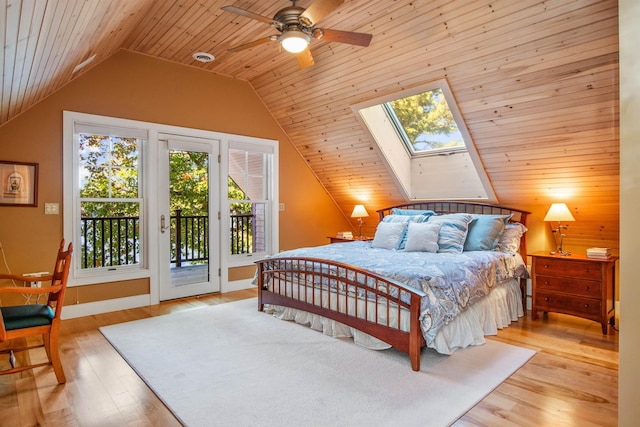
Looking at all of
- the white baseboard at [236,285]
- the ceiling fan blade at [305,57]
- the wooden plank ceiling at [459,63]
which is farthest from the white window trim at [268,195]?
the ceiling fan blade at [305,57]

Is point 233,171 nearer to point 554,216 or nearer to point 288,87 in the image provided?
point 288,87

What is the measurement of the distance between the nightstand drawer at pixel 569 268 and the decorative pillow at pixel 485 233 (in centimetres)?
48

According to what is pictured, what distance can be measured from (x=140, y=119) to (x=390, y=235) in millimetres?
3213

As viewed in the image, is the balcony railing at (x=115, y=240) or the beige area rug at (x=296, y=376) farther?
the balcony railing at (x=115, y=240)

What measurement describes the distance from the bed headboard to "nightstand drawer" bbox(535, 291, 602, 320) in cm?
68

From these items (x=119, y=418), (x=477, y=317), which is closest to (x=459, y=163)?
(x=477, y=317)

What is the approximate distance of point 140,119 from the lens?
14.3ft

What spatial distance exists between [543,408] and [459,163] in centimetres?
329

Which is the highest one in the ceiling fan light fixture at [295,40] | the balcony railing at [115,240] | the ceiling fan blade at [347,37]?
the ceiling fan blade at [347,37]

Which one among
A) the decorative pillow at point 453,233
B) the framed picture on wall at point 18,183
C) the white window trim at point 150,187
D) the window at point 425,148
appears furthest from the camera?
the window at point 425,148

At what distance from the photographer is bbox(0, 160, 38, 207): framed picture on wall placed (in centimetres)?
353

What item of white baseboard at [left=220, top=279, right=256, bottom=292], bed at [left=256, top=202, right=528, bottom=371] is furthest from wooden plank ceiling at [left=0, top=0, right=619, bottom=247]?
white baseboard at [left=220, top=279, right=256, bottom=292]

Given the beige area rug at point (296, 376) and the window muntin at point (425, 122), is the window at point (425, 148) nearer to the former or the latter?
the window muntin at point (425, 122)

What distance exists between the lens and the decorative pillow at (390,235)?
441 cm
